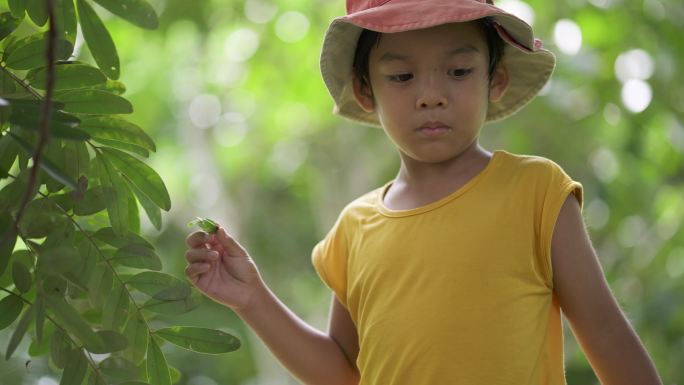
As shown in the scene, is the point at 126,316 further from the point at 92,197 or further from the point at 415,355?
the point at 415,355

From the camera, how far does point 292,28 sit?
3.92 meters

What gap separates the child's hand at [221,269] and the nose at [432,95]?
13.8 inches

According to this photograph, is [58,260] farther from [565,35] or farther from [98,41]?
[565,35]

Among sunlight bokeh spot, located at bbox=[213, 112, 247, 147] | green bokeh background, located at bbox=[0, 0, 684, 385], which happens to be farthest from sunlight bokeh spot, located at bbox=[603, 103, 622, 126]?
sunlight bokeh spot, located at bbox=[213, 112, 247, 147]

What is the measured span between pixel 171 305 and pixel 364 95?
438 mm

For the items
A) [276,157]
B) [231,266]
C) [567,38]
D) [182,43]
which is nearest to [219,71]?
[182,43]

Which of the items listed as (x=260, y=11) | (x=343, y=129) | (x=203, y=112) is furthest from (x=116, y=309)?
(x=203, y=112)

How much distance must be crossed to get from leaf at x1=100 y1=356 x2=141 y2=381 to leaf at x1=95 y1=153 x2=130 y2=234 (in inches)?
6.3

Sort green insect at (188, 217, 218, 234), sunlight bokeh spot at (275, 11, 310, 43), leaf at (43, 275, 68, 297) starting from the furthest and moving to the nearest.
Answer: sunlight bokeh spot at (275, 11, 310, 43) → green insect at (188, 217, 218, 234) → leaf at (43, 275, 68, 297)

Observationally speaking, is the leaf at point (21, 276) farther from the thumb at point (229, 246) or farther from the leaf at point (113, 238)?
the thumb at point (229, 246)

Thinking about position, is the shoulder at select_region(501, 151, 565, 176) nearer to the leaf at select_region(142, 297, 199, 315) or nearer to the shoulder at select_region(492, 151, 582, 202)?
the shoulder at select_region(492, 151, 582, 202)

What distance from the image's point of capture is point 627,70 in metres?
3.12

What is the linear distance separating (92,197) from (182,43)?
3.27 meters

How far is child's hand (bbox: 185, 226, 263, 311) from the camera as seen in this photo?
1.31 meters
